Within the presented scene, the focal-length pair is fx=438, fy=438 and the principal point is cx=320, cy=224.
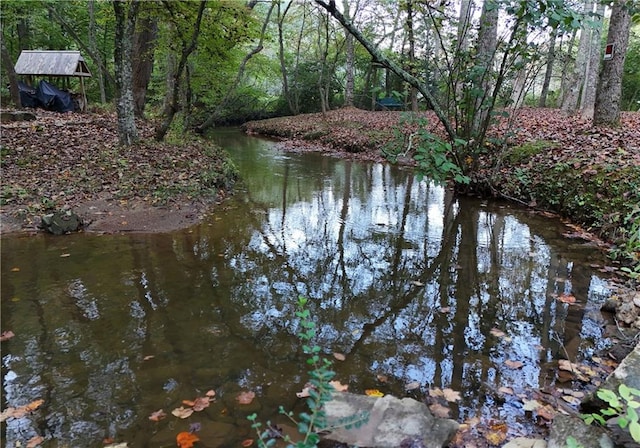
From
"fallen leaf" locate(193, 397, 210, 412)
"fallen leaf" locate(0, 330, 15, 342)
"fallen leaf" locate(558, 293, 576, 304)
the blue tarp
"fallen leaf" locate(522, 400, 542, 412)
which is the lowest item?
"fallen leaf" locate(193, 397, 210, 412)

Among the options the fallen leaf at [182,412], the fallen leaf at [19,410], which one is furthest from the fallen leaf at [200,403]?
the fallen leaf at [19,410]

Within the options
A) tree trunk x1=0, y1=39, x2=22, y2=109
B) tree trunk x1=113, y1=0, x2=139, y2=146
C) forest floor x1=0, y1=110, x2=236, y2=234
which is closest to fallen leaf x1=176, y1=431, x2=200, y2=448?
forest floor x1=0, y1=110, x2=236, y2=234

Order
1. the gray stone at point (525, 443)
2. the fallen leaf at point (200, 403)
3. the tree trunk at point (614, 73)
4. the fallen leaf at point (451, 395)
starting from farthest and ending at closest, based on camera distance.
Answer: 1. the tree trunk at point (614, 73)
2. the fallen leaf at point (451, 395)
3. the fallen leaf at point (200, 403)
4. the gray stone at point (525, 443)

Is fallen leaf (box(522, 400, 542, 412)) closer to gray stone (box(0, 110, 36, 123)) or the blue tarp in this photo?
gray stone (box(0, 110, 36, 123))

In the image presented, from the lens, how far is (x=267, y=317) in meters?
4.11

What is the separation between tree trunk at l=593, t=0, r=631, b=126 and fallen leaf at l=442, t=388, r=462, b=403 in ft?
26.8

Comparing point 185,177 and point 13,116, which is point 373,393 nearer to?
point 185,177

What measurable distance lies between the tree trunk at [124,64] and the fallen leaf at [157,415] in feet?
27.3

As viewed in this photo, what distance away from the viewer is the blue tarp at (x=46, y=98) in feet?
52.2

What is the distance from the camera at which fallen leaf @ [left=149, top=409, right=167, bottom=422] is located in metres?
2.76

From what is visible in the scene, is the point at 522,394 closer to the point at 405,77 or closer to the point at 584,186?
the point at 584,186

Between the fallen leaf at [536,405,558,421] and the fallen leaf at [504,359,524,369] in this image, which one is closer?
the fallen leaf at [536,405,558,421]

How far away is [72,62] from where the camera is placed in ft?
54.7

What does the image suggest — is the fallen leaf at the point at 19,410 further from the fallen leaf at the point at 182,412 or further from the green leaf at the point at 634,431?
the green leaf at the point at 634,431
